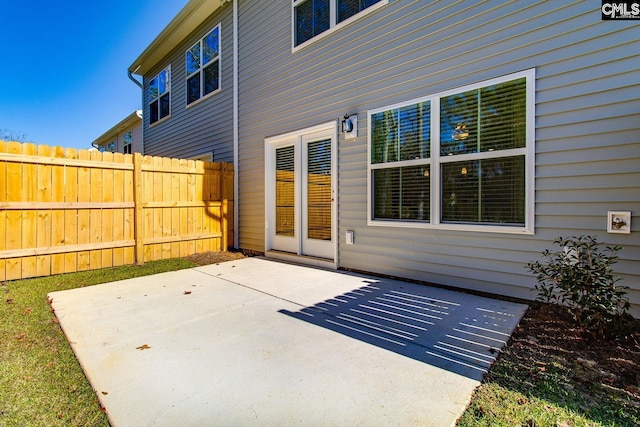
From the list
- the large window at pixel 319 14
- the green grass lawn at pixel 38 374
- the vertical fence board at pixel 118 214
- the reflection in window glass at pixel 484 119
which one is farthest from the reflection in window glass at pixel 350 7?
the green grass lawn at pixel 38 374

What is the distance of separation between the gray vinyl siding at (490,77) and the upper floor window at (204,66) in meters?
2.69

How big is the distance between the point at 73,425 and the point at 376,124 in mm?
3964

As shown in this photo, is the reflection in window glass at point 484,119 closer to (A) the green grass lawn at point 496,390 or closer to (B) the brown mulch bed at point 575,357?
(B) the brown mulch bed at point 575,357

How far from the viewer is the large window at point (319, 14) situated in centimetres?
441

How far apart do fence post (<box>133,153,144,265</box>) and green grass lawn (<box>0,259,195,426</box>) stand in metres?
1.77

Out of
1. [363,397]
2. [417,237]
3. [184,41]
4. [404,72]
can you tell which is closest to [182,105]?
[184,41]

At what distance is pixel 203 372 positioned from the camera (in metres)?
1.86

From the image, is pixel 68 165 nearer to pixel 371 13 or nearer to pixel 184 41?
pixel 371 13

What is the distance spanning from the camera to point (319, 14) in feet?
16.1

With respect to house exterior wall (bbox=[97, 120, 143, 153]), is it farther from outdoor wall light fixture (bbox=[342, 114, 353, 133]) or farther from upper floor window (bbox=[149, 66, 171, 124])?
outdoor wall light fixture (bbox=[342, 114, 353, 133])

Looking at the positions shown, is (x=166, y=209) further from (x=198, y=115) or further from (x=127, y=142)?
(x=127, y=142)

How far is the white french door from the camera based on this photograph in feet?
15.9

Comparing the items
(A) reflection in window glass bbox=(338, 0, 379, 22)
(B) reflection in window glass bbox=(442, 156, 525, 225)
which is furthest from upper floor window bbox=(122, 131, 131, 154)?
(B) reflection in window glass bbox=(442, 156, 525, 225)

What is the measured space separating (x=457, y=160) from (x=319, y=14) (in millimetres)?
3377
